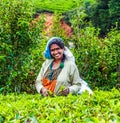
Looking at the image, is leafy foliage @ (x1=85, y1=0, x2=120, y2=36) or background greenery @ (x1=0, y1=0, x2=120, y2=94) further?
leafy foliage @ (x1=85, y1=0, x2=120, y2=36)

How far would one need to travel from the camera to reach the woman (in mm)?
5520

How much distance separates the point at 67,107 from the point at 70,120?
793 mm

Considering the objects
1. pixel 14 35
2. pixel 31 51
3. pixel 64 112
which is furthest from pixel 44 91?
pixel 31 51

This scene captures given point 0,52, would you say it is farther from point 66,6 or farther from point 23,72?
point 66,6

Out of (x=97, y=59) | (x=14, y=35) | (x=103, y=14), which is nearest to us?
(x=14, y=35)

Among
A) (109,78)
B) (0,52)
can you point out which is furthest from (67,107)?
(109,78)

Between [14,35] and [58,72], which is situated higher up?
[14,35]

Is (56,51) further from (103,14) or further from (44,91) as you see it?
(103,14)

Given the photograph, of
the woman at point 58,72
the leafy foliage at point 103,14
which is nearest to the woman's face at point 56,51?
the woman at point 58,72

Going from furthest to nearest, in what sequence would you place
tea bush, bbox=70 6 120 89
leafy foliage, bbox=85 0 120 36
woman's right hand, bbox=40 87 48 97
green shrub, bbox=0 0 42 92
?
leafy foliage, bbox=85 0 120 36 < tea bush, bbox=70 6 120 89 < green shrub, bbox=0 0 42 92 < woman's right hand, bbox=40 87 48 97

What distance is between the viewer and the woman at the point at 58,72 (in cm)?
552

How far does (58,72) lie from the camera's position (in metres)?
5.65

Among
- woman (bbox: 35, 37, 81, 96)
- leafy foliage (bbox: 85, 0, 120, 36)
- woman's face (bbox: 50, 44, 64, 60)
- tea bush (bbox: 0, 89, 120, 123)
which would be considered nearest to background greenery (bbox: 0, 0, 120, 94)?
woman (bbox: 35, 37, 81, 96)

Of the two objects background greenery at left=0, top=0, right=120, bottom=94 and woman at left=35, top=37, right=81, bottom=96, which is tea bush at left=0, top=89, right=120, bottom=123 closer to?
A: woman at left=35, top=37, right=81, bottom=96
